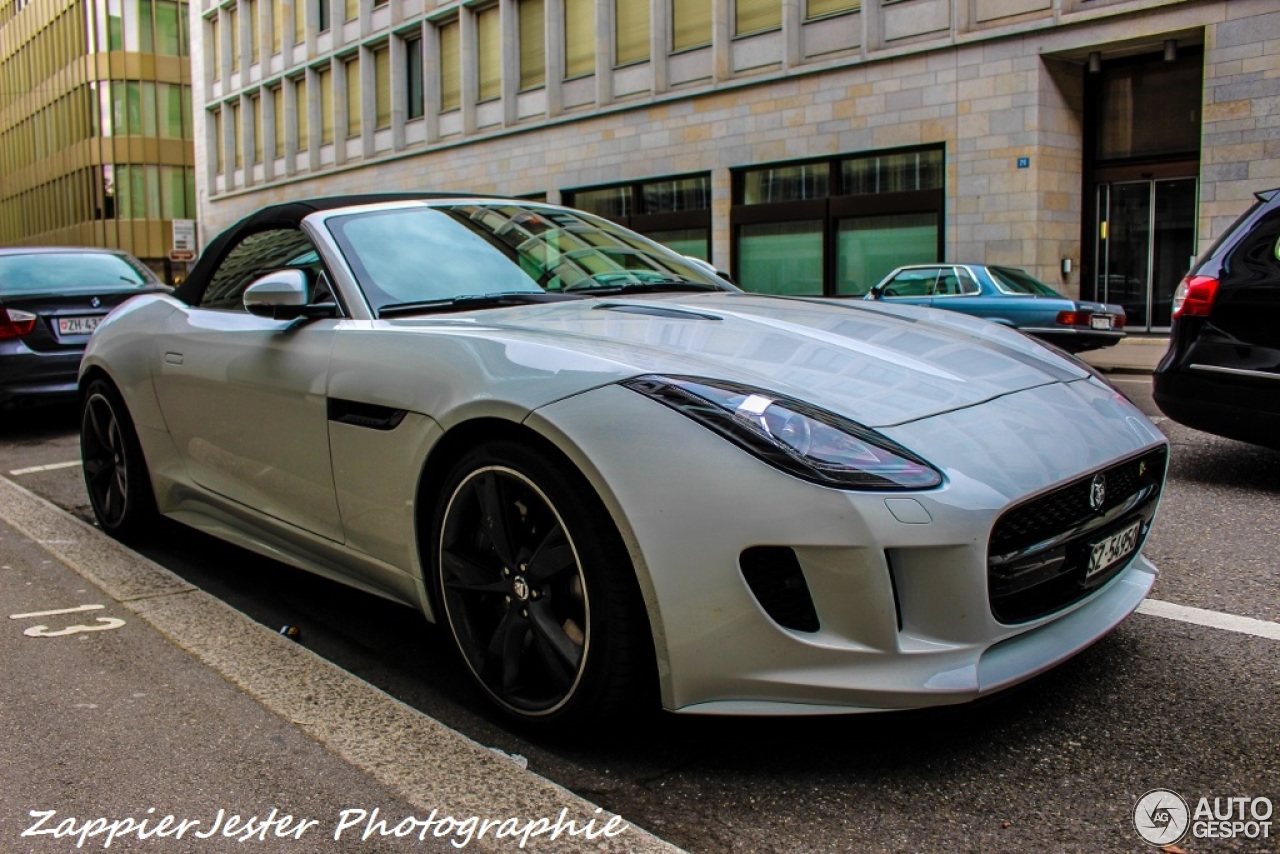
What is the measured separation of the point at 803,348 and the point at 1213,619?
5.45 ft

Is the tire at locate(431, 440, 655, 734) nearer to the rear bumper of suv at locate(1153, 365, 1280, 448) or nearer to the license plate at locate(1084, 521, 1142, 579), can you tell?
the license plate at locate(1084, 521, 1142, 579)

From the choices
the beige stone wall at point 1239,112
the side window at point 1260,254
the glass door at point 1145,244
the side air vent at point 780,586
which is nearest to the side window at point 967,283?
the beige stone wall at point 1239,112

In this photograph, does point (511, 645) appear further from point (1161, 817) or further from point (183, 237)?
point (183, 237)

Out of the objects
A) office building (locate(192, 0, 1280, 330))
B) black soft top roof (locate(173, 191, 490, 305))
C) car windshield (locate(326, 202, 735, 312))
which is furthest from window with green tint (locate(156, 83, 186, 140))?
car windshield (locate(326, 202, 735, 312))

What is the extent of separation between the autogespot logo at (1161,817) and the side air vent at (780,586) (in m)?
0.73

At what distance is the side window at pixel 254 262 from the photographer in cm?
383

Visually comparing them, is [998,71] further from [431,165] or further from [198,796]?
[198,796]

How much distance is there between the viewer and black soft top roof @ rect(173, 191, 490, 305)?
12.9ft

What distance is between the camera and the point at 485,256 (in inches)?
145

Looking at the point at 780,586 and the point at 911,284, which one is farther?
the point at 911,284

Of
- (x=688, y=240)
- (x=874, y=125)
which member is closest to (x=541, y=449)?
(x=874, y=125)

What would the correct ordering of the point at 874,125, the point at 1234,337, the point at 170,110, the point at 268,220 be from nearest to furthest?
the point at 268,220
the point at 1234,337
the point at 874,125
the point at 170,110

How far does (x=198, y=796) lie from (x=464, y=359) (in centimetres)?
116

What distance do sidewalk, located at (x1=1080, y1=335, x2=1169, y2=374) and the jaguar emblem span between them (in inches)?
461
